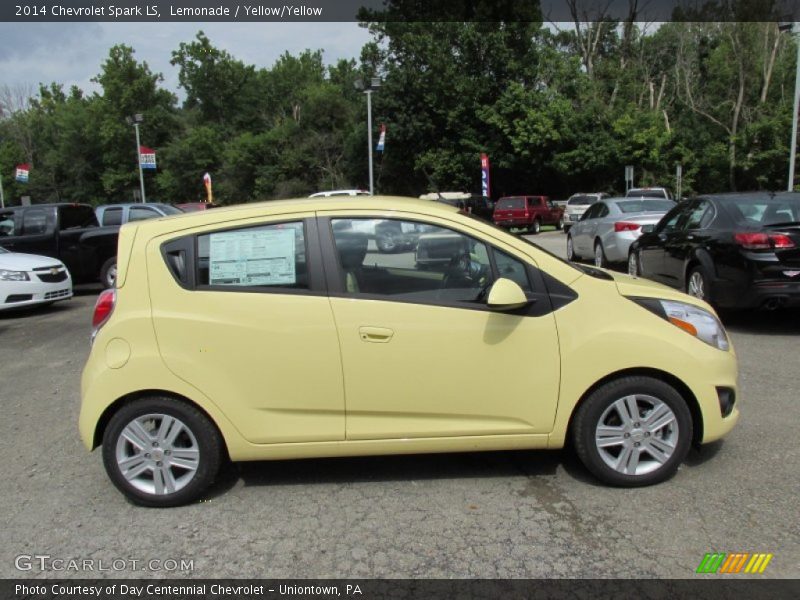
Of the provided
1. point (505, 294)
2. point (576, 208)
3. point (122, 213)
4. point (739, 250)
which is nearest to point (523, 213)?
point (576, 208)

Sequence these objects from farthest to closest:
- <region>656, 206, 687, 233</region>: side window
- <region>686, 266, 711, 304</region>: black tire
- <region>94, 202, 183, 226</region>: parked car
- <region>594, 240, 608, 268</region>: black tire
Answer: <region>94, 202, 183, 226</region>: parked car < <region>594, 240, 608, 268</region>: black tire < <region>656, 206, 687, 233</region>: side window < <region>686, 266, 711, 304</region>: black tire

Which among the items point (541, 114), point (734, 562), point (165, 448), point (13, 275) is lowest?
point (734, 562)

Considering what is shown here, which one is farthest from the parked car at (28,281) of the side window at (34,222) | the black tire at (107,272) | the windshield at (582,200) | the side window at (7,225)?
the windshield at (582,200)

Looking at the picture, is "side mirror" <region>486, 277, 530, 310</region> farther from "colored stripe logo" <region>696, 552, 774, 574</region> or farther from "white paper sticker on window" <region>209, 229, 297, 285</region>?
"colored stripe logo" <region>696, 552, 774, 574</region>

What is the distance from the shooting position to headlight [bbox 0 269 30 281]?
10.6 m

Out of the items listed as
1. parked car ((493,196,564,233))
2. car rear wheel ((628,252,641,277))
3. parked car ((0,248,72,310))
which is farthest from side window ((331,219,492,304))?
parked car ((493,196,564,233))

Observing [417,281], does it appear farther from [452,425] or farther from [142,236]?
[142,236]

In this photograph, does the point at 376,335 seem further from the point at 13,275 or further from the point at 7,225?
the point at 7,225

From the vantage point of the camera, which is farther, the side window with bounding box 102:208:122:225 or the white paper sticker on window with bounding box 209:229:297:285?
the side window with bounding box 102:208:122:225

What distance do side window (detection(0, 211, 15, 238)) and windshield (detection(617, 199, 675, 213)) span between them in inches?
499

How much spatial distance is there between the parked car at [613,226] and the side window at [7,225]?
40.0 feet

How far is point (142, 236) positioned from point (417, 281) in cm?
165

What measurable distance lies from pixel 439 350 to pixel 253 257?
3.99 ft

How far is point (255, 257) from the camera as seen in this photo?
3.75m
